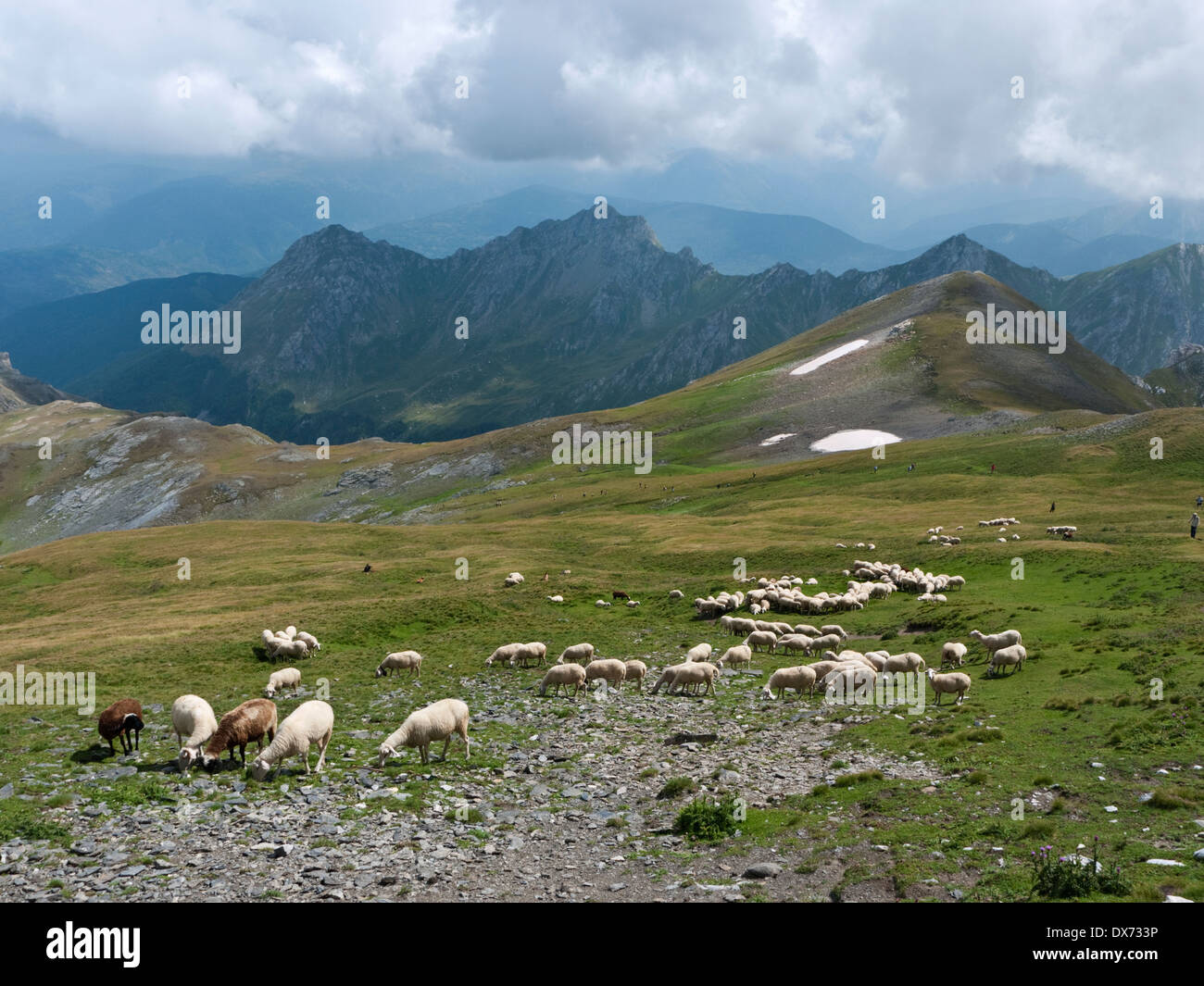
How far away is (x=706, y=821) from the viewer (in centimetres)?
1731

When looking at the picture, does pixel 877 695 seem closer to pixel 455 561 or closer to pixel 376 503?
pixel 455 561

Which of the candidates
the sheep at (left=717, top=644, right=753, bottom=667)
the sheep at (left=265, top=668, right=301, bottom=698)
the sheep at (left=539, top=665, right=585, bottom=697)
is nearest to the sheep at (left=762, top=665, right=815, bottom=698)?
the sheep at (left=717, top=644, right=753, bottom=667)

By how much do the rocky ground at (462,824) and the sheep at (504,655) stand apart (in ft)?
37.0

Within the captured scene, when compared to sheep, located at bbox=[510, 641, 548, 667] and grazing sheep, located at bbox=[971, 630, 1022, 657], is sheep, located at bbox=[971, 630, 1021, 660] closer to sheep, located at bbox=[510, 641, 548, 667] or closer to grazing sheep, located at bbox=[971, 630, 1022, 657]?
grazing sheep, located at bbox=[971, 630, 1022, 657]

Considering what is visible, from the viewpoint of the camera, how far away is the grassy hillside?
1620 cm

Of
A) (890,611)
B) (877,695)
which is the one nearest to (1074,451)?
(890,611)

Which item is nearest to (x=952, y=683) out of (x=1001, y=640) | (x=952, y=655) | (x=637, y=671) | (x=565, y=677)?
(x=952, y=655)

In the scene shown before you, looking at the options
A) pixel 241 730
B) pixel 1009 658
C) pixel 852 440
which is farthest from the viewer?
pixel 852 440

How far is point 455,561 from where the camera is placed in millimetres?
69312

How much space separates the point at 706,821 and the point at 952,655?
19664 mm

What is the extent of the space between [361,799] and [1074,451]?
99.0m

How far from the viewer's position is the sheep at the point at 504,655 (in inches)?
1511

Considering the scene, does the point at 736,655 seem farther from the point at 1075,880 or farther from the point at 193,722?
the point at 1075,880

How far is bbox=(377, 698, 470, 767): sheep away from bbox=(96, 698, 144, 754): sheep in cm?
776
